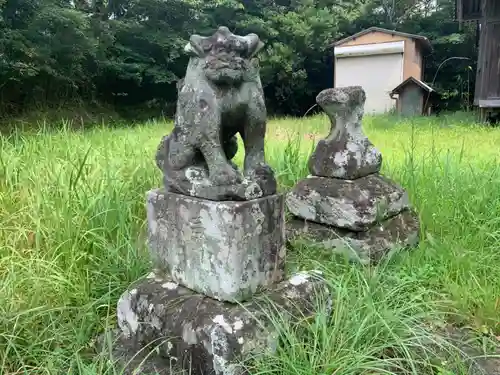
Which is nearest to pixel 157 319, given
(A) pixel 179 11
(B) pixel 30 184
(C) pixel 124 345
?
(C) pixel 124 345

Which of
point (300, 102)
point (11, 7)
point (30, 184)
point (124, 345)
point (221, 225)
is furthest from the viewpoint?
point (300, 102)

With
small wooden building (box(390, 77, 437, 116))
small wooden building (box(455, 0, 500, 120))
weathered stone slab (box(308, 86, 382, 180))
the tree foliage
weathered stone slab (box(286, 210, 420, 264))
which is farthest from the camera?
small wooden building (box(390, 77, 437, 116))

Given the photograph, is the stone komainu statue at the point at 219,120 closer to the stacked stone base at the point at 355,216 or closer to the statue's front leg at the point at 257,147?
the statue's front leg at the point at 257,147

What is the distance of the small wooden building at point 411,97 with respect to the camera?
13.7m

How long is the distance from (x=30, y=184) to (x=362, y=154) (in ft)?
7.01

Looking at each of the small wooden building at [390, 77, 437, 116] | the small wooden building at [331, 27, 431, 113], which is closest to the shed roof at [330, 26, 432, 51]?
the small wooden building at [331, 27, 431, 113]

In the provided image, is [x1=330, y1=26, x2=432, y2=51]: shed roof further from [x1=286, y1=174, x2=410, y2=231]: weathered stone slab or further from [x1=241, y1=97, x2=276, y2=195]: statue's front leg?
[x1=241, y1=97, x2=276, y2=195]: statue's front leg

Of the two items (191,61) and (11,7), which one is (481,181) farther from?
(11,7)

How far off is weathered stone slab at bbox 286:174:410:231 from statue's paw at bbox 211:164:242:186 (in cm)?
127

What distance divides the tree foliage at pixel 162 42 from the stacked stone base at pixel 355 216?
17.3ft

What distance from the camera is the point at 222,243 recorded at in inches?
64.5

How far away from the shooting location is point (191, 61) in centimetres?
175

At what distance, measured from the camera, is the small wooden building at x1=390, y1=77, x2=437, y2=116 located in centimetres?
1374

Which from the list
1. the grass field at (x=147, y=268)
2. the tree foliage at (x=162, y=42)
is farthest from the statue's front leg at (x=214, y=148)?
the tree foliage at (x=162, y=42)
